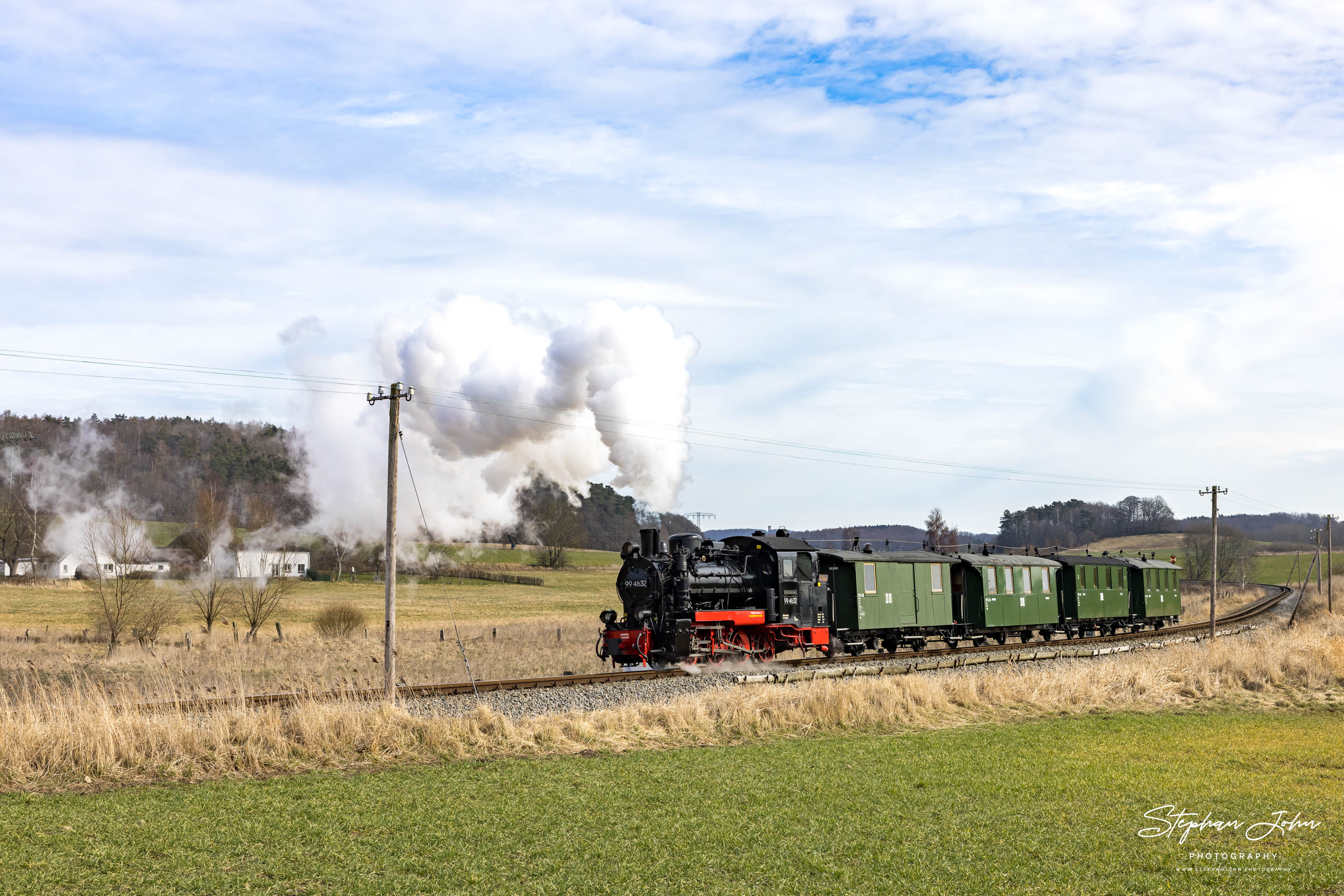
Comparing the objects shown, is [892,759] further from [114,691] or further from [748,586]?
[114,691]

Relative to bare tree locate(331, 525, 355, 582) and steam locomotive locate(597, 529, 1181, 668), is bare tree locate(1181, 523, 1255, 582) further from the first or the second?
bare tree locate(331, 525, 355, 582)

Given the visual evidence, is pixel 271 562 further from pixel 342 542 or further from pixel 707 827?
pixel 707 827

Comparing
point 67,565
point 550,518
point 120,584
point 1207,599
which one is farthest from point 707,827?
point 550,518

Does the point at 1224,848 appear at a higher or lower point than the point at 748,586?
lower

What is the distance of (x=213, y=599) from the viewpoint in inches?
1741

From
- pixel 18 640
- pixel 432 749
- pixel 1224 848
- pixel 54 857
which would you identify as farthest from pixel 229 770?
pixel 18 640

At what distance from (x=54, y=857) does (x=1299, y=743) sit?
58.9 feet

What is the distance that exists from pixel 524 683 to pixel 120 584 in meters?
21.8

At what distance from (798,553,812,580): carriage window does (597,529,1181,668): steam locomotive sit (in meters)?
0.04

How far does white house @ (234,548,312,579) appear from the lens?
5909 cm

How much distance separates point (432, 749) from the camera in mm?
15133

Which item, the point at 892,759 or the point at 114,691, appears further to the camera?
the point at 114,691
